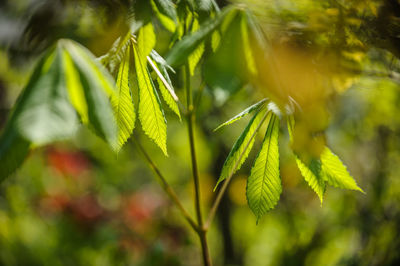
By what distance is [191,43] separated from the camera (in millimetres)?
468

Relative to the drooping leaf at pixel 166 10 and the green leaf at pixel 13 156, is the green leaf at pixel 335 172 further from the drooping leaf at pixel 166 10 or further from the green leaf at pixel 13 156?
the green leaf at pixel 13 156

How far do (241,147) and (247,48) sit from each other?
22 centimetres

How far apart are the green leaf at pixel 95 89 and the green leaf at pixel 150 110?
0.18 m

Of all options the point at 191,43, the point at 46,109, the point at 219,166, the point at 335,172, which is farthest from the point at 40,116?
the point at 219,166

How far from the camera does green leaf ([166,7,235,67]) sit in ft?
1.52

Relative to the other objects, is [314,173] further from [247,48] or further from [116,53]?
[116,53]

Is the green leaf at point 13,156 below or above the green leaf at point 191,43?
below

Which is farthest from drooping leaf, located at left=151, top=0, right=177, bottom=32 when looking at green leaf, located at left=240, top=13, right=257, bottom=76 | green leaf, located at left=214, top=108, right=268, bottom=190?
green leaf, located at left=214, top=108, right=268, bottom=190

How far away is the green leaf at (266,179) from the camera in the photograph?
0.59 meters

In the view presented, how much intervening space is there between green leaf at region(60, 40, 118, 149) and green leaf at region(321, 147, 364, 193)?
39 cm

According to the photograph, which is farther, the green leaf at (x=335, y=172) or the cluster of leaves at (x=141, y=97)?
the green leaf at (x=335, y=172)

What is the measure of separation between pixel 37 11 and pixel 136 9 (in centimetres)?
39

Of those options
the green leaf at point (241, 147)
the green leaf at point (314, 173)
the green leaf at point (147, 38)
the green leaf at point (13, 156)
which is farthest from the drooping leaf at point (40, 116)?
the green leaf at point (314, 173)

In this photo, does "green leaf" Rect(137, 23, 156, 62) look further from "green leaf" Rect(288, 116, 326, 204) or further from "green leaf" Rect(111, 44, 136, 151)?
"green leaf" Rect(288, 116, 326, 204)
